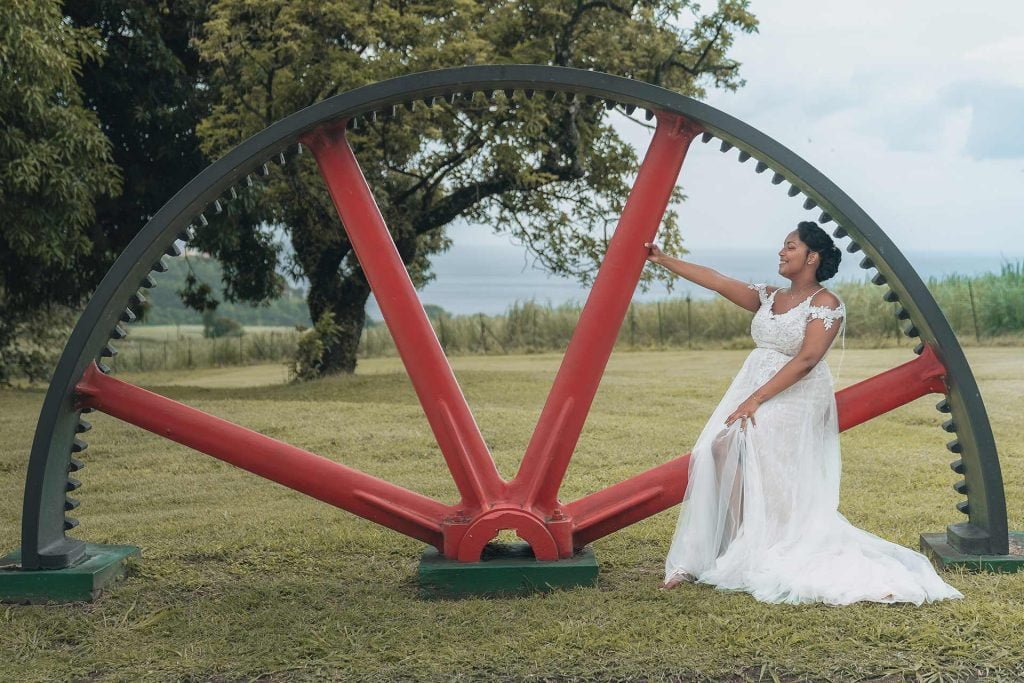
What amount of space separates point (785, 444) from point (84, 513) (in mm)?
4801

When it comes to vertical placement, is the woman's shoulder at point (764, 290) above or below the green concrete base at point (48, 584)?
above

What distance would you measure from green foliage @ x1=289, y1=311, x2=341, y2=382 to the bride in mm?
11210

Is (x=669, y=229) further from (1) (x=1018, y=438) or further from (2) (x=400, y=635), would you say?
(2) (x=400, y=635)

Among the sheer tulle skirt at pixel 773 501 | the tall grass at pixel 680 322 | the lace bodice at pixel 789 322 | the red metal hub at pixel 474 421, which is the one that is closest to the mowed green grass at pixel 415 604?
the sheer tulle skirt at pixel 773 501

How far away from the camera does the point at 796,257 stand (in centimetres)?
452

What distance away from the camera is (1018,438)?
9141 mm

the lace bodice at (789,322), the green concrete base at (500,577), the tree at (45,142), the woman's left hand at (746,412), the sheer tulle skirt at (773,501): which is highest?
the tree at (45,142)

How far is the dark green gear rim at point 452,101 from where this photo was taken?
423 cm

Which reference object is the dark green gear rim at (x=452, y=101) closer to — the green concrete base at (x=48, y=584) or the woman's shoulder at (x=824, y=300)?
the green concrete base at (x=48, y=584)

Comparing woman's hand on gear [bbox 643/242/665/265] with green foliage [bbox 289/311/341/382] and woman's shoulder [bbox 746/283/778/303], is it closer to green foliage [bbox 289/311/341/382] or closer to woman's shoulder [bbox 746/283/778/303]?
woman's shoulder [bbox 746/283/778/303]

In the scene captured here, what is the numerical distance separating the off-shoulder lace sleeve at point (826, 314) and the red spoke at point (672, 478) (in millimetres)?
275

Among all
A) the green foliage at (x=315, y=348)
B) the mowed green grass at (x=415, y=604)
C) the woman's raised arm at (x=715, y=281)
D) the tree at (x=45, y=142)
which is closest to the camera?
the mowed green grass at (x=415, y=604)

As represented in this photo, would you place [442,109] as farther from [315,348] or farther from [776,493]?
[776,493]

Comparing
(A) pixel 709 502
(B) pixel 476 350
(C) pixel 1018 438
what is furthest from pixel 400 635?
(B) pixel 476 350
